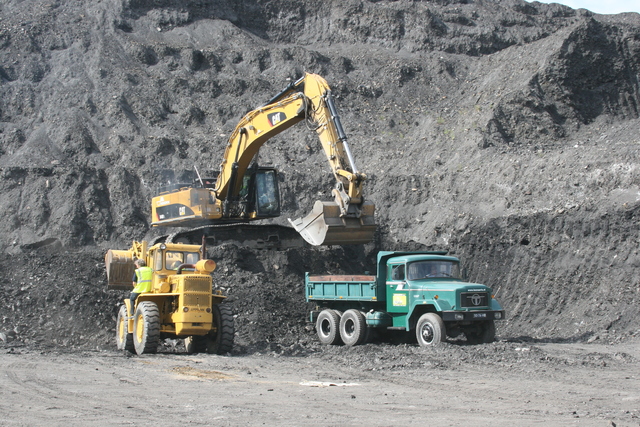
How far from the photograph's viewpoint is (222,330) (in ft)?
42.5

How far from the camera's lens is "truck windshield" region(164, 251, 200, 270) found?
13.4 m

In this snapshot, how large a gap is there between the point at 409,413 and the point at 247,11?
110 feet

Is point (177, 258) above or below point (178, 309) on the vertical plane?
above

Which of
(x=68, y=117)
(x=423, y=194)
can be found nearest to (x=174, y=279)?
(x=423, y=194)

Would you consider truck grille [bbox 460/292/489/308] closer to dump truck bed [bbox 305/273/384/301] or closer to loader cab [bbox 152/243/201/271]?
dump truck bed [bbox 305/273/384/301]

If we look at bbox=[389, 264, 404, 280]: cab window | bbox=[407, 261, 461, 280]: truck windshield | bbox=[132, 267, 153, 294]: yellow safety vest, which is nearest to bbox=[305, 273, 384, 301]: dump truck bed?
bbox=[389, 264, 404, 280]: cab window

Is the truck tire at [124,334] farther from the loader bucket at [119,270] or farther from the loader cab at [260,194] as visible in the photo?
the loader cab at [260,194]

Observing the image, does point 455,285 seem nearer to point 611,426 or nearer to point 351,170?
point 351,170

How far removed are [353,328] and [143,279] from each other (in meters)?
4.50

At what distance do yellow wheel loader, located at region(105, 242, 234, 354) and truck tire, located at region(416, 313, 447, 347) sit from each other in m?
3.60

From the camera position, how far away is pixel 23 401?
318 inches

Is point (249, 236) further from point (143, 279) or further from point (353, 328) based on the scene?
point (143, 279)

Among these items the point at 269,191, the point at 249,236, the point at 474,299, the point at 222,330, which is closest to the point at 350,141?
the point at 269,191

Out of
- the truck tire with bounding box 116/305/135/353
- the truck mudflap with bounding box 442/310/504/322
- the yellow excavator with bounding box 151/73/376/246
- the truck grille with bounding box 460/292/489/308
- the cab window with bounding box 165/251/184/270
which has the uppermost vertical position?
the yellow excavator with bounding box 151/73/376/246
